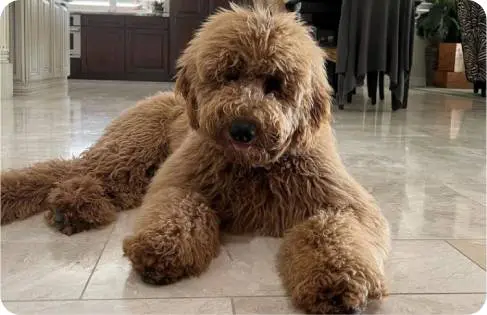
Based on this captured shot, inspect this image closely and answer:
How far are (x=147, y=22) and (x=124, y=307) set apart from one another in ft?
34.6

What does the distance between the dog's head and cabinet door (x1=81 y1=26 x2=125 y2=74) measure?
10.1 meters

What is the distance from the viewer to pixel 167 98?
2.51m

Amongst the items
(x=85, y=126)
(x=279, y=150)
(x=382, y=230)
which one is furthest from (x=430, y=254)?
(x=85, y=126)

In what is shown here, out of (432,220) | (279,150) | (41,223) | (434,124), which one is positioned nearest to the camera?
(279,150)

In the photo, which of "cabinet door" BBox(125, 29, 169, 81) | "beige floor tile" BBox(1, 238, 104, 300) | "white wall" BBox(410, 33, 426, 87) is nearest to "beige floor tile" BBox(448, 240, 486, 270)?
"beige floor tile" BBox(1, 238, 104, 300)

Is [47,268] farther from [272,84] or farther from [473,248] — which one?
[473,248]

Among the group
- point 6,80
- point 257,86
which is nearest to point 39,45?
point 6,80

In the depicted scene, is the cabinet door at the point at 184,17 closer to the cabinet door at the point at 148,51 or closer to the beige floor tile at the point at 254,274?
the cabinet door at the point at 148,51

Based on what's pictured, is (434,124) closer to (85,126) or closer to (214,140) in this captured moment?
(85,126)

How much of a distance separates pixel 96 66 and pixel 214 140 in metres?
10.4

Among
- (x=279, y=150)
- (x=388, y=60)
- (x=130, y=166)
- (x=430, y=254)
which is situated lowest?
(x=430, y=254)

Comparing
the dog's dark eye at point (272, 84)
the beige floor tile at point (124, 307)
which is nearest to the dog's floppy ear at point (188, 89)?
the dog's dark eye at point (272, 84)

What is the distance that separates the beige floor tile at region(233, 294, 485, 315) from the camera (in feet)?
4.30

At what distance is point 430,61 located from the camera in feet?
35.3
